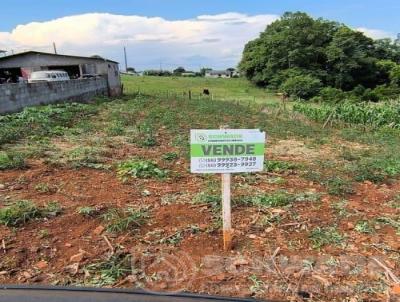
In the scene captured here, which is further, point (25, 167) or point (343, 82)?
point (343, 82)

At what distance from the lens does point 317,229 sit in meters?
4.26

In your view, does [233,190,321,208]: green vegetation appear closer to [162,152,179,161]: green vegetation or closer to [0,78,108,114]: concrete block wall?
[162,152,179,161]: green vegetation

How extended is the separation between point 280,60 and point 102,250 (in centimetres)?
4643

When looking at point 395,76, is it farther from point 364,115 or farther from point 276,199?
point 276,199

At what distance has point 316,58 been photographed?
4844cm

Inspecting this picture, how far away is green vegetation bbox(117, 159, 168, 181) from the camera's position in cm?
616

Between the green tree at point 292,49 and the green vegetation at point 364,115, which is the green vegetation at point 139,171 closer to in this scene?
the green vegetation at point 364,115

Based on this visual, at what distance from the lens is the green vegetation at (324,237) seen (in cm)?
398

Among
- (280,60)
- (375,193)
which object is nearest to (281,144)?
(375,193)

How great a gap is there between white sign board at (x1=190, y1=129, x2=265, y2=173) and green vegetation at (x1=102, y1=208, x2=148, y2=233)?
1.05 metres

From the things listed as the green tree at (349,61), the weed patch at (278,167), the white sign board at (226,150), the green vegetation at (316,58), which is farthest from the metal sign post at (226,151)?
the green tree at (349,61)

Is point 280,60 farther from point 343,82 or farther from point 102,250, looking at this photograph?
point 102,250

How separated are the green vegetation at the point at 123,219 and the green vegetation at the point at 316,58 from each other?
3975cm

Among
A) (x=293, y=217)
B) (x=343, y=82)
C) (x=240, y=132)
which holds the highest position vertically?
(x=240, y=132)
